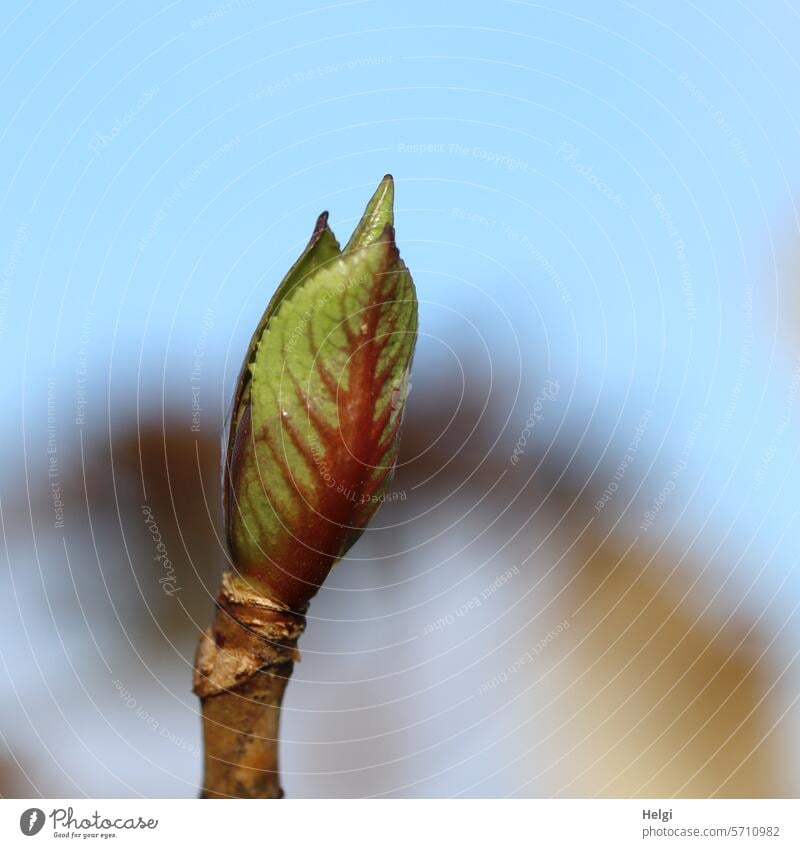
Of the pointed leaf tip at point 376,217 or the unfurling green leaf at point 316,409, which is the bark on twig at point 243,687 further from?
the pointed leaf tip at point 376,217

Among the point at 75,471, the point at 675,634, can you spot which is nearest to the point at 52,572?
the point at 75,471
